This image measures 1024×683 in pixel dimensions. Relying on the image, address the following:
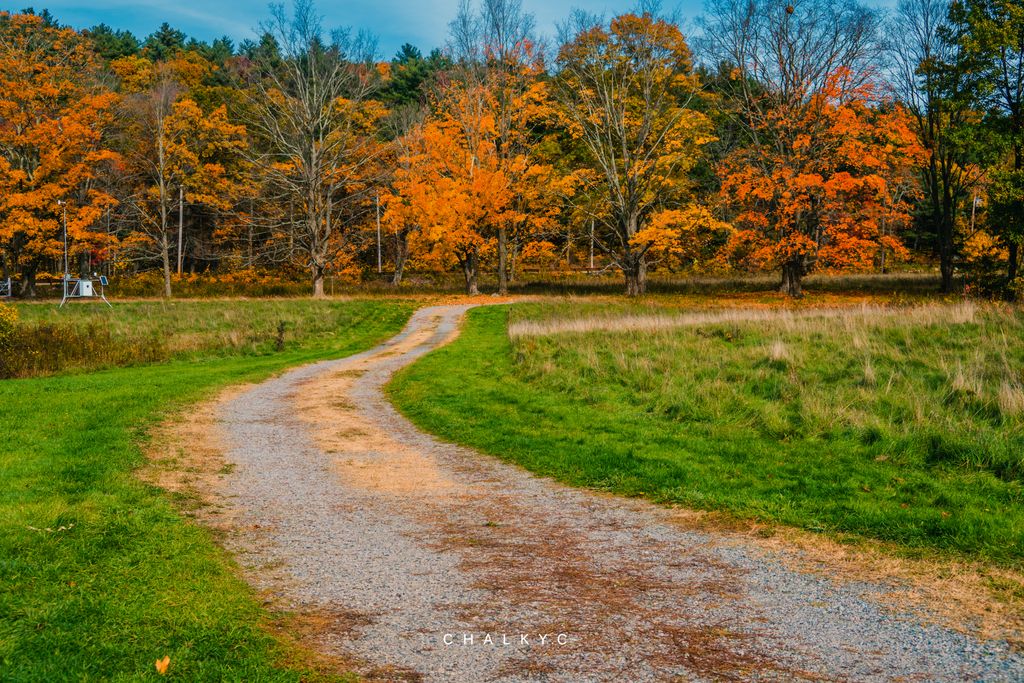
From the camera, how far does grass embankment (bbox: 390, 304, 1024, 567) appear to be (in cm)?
829

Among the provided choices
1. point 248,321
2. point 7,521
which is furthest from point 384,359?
point 7,521

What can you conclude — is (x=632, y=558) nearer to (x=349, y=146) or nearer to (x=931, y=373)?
(x=931, y=373)

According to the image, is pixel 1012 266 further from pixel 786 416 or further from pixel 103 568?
pixel 103 568

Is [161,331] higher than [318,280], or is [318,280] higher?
[318,280]

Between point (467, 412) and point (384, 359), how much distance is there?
29.9 ft

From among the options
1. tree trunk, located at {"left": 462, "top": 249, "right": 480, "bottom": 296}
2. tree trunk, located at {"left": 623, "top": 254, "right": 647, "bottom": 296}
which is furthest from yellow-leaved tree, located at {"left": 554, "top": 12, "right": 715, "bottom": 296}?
tree trunk, located at {"left": 462, "top": 249, "right": 480, "bottom": 296}

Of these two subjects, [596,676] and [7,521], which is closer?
[596,676]

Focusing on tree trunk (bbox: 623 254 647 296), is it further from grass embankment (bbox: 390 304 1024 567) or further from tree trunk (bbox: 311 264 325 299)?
grass embankment (bbox: 390 304 1024 567)

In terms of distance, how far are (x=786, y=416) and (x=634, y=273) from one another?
29.6 metres

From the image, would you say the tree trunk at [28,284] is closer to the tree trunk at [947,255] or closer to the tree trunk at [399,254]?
the tree trunk at [399,254]

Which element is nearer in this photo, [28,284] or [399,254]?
[28,284]

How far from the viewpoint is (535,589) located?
6.11 meters

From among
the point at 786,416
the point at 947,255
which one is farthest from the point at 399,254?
the point at 786,416

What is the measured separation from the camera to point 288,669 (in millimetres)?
4762
